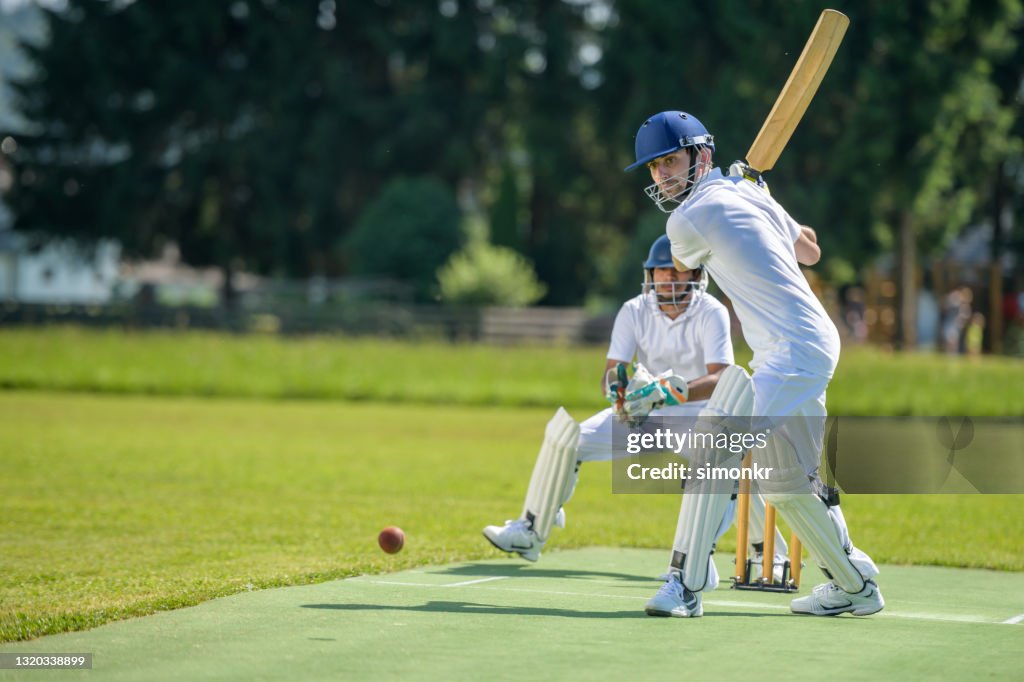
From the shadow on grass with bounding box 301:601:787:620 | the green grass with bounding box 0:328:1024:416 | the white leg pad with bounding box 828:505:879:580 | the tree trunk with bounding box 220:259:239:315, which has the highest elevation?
the tree trunk with bounding box 220:259:239:315

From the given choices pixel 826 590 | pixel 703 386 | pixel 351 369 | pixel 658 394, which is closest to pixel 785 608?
pixel 826 590

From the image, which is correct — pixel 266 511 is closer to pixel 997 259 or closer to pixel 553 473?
pixel 553 473

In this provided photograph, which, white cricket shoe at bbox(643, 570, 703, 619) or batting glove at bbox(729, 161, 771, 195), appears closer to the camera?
white cricket shoe at bbox(643, 570, 703, 619)

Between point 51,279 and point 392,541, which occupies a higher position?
point 51,279

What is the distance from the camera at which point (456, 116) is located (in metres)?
46.4

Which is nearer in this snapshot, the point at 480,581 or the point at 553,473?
the point at 480,581

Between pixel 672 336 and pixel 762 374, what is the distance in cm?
208

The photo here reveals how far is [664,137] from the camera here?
21.3 feet

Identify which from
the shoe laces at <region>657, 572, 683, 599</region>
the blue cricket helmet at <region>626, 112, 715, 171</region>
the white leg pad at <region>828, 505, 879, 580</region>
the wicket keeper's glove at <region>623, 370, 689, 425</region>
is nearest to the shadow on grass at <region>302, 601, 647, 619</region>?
the shoe laces at <region>657, 572, 683, 599</region>

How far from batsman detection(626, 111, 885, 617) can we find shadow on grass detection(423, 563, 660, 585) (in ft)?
4.14

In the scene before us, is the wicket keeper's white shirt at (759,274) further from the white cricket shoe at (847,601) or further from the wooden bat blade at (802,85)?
the white cricket shoe at (847,601)

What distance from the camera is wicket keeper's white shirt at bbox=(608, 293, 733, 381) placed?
809cm

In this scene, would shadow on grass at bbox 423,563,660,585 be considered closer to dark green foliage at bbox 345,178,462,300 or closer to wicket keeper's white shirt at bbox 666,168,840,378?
wicket keeper's white shirt at bbox 666,168,840,378

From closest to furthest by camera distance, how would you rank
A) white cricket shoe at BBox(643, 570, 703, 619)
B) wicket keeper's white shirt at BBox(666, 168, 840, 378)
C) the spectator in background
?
1. wicket keeper's white shirt at BBox(666, 168, 840, 378)
2. white cricket shoe at BBox(643, 570, 703, 619)
3. the spectator in background
